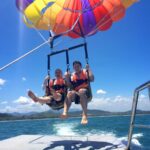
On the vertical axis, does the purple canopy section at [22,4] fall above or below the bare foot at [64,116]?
above

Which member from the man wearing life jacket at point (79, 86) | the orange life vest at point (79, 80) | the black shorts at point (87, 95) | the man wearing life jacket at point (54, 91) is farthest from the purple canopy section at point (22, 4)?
the black shorts at point (87, 95)

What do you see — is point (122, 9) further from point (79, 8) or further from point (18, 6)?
point (18, 6)

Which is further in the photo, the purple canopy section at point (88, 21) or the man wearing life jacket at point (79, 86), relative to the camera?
the purple canopy section at point (88, 21)

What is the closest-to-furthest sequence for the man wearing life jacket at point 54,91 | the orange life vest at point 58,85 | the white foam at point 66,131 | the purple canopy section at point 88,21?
the man wearing life jacket at point 54,91, the orange life vest at point 58,85, the purple canopy section at point 88,21, the white foam at point 66,131

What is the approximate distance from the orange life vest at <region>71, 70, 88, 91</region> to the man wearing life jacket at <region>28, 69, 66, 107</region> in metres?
0.28

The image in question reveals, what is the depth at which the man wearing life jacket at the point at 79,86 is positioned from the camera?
20.1 feet

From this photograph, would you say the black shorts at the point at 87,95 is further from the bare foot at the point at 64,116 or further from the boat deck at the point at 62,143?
the boat deck at the point at 62,143

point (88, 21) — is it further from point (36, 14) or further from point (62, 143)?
point (62, 143)

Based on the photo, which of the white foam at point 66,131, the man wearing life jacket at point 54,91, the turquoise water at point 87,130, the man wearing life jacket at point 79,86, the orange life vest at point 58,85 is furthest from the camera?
the white foam at point 66,131

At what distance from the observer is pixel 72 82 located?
21.5ft

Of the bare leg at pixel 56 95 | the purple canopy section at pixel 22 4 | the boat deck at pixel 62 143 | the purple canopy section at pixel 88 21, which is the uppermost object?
the purple canopy section at pixel 22 4

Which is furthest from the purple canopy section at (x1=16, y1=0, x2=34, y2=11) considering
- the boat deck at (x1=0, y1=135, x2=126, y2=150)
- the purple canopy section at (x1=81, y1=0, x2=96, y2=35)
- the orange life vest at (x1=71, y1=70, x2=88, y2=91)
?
the boat deck at (x1=0, y1=135, x2=126, y2=150)

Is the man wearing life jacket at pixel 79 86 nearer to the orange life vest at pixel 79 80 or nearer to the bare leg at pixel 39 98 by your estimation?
the orange life vest at pixel 79 80

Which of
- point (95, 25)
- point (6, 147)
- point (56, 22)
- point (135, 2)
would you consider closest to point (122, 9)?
point (135, 2)
